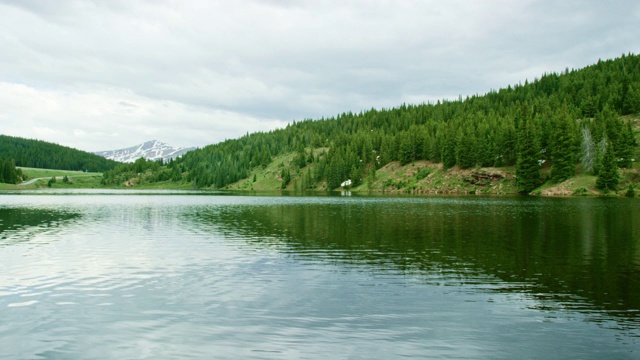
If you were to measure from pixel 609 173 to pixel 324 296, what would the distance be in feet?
470

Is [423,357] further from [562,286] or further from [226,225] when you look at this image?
[226,225]

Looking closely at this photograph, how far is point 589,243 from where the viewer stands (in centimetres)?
4059

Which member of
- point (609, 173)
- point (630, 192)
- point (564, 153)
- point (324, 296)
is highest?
point (564, 153)

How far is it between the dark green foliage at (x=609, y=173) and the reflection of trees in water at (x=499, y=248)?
77.5 m

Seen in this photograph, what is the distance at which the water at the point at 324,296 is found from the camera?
16.8 metres

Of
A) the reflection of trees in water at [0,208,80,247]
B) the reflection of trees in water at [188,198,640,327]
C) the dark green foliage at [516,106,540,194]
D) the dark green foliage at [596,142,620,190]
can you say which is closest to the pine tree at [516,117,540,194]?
the dark green foliage at [516,106,540,194]

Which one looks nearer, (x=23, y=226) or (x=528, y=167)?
(x=23, y=226)

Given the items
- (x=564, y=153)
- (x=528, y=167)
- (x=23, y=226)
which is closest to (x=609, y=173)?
(x=564, y=153)

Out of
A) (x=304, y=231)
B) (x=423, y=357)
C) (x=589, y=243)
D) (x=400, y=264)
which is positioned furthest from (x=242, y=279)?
(x=589, y=243)

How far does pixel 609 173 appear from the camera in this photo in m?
134

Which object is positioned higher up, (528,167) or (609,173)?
(528,167)

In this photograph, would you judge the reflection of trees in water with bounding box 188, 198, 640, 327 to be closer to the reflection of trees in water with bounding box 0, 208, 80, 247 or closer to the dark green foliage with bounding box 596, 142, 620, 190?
the reflection of trees in water with bounding box 0, 208, 80, 247

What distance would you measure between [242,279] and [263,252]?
10203 mm

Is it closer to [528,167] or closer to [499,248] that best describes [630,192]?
[528,167]
